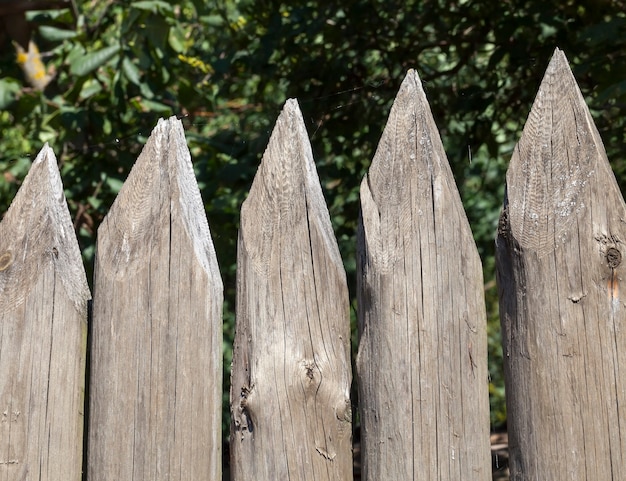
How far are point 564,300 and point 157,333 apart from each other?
72 centimetres

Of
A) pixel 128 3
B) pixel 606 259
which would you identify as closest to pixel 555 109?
pixel 606 259

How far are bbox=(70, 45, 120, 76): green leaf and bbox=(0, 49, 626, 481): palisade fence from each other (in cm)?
203

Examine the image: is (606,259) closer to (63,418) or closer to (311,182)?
(311,182)

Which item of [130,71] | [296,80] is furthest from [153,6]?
[296,80]

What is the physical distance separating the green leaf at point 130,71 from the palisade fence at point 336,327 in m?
1.97

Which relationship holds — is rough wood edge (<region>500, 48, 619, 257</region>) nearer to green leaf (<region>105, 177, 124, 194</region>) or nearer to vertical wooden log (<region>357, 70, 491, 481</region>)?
vertical wooden log (<region>357, 70, 491, 481</region>)

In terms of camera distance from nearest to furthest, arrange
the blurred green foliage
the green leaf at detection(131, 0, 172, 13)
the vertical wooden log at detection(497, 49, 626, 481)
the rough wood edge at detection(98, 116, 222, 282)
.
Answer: the vertical wooden log at detection(497, 49, 626, 481) < the rough wood edge at detection(98, 116, 222, 282) < the green leaf at detection(131, 0, 172, 13) < the blurred green foliage

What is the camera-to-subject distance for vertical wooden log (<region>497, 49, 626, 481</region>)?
1363 mm

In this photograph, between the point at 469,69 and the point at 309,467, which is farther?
the point at 469,69

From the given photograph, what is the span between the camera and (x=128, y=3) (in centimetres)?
337

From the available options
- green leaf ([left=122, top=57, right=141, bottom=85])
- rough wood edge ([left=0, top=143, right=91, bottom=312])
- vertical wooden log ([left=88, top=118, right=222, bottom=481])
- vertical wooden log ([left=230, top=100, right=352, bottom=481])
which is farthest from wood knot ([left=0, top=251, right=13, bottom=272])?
green leaf ([left=122, top=57, right=141, bottom=85])

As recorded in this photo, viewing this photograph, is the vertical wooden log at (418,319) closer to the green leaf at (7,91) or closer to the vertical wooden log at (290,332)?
the vertical wooden log at (290,332)

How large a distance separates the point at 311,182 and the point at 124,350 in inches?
18.0

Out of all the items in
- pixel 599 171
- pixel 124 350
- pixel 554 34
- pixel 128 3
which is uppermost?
pixel 128 3
